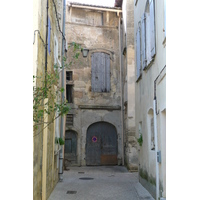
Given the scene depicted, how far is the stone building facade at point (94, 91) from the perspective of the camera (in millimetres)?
16812

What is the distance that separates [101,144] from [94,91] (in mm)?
2888

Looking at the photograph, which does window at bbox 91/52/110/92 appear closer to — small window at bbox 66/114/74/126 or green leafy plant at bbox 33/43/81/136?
small window at bbox 66/114/74/126

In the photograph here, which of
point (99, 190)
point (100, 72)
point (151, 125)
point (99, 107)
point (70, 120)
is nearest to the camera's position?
point (151, 125)

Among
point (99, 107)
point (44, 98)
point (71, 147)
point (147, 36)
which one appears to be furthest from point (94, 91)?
point (44, 98)

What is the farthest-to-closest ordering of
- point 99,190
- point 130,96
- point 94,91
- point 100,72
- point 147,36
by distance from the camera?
point 100,72
point 94,91
point 130,96
point 99,190
point 147,36

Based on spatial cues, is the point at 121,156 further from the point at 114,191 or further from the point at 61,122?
the point at 114,191

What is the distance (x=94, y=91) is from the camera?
17.2 metres

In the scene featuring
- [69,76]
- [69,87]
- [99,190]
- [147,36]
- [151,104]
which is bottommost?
[99,190]

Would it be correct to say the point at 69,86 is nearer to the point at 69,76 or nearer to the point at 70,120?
the point at 69,76
